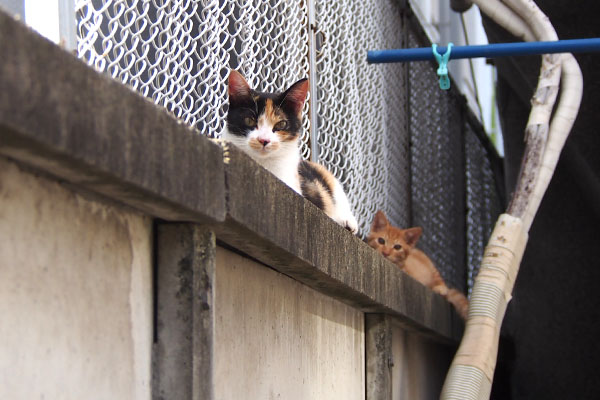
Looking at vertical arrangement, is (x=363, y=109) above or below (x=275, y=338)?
above

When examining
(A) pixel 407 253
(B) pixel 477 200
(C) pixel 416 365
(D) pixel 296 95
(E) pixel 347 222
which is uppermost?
(B) pixel 477 200

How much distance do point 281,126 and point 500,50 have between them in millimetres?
1479

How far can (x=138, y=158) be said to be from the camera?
4.89ft

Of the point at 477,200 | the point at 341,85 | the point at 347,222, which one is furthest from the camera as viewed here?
the point at 477,200

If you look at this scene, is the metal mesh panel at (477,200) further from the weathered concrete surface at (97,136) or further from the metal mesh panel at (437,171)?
the weathered concrete surface at (97,136)

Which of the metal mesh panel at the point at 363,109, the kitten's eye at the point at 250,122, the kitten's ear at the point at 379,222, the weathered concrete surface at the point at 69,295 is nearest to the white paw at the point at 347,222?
the metal mesh panel at the point at 363,109

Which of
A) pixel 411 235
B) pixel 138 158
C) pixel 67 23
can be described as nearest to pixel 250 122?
pixel 67 23

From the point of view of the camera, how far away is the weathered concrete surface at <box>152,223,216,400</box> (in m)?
1.76

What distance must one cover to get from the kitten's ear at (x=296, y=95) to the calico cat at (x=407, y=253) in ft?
6.96

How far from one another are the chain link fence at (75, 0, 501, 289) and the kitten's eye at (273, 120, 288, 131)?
0.22 m

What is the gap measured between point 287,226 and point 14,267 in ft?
3.36

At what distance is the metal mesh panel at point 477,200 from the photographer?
8.43 metres

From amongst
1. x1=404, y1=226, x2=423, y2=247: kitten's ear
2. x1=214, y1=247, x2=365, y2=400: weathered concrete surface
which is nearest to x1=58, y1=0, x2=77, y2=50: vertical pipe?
x1=214, y1=247, x2=365, y2=400: weathered concrete surface

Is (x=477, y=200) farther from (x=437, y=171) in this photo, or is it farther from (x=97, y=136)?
(x=97, y=136)
